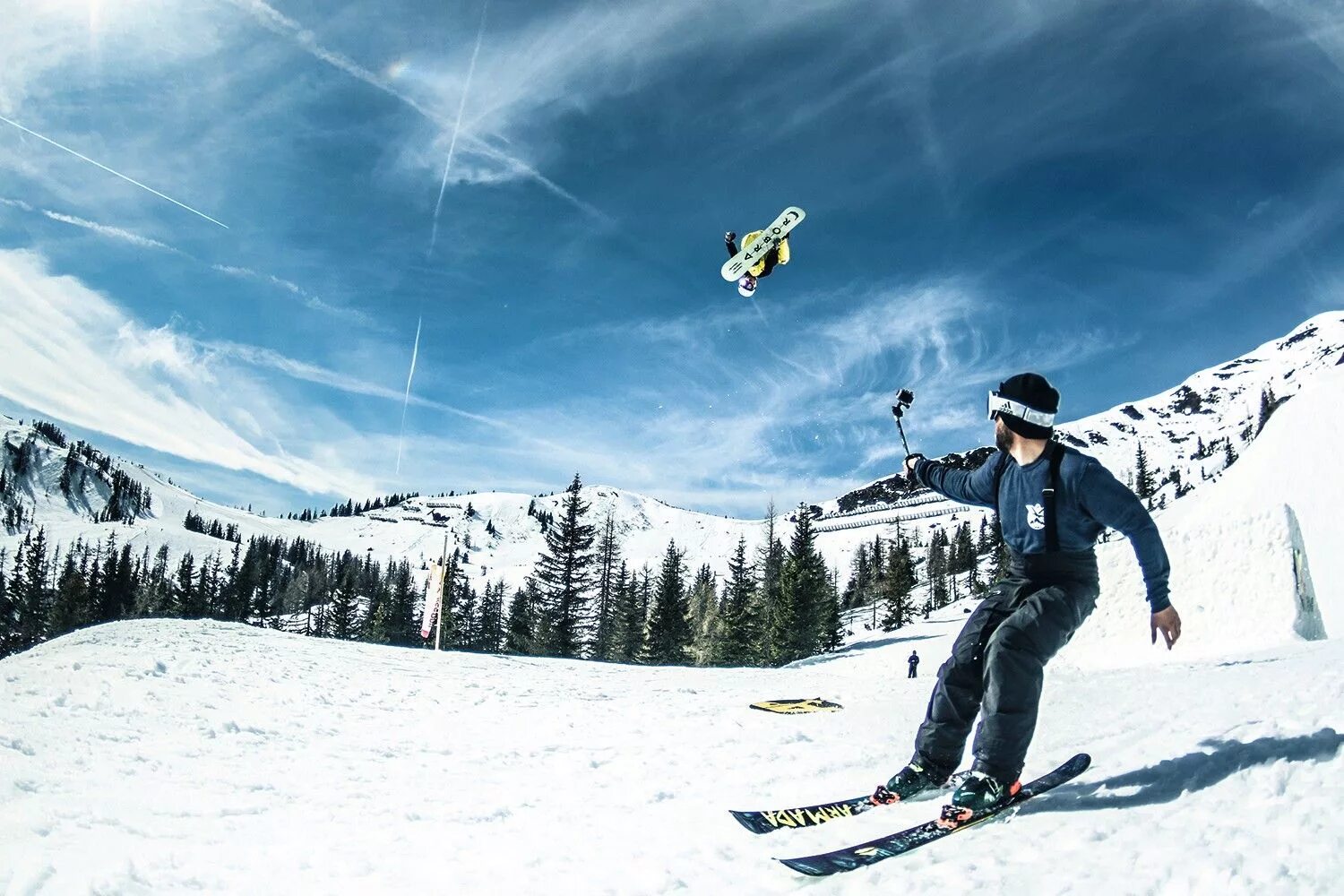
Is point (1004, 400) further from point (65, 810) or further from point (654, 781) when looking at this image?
point (65, 810)

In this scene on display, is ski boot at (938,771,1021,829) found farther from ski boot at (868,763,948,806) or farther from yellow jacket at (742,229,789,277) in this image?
yellow jacket at (742,229,789,277)

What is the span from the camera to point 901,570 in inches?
2876

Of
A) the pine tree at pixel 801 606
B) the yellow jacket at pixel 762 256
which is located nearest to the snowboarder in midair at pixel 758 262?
the yellow jacket at pixel 762 256

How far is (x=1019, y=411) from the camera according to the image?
397 centimetres

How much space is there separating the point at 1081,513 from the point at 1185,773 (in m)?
1.31

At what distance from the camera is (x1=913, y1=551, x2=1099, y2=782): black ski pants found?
3.55 m

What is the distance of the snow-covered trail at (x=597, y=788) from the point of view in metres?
2.67

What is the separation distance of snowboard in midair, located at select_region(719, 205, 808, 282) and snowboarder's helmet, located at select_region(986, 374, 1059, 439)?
637 inches

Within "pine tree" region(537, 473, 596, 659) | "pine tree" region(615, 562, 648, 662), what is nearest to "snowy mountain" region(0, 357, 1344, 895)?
"pine tree" region(537, 473, 596, 659)

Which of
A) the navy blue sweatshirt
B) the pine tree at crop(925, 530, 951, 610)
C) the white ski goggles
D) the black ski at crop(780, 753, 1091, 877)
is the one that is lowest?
the black ski at crop(780, 753, 1091, 877)

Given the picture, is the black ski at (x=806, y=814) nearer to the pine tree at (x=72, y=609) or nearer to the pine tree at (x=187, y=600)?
the pine tree at (x=72, y=609)

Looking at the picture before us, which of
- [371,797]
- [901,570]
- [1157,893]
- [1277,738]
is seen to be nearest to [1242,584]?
[1277,738]

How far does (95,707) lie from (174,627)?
28.5 feet

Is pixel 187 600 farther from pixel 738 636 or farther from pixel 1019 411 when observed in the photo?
pixel 1019 411
